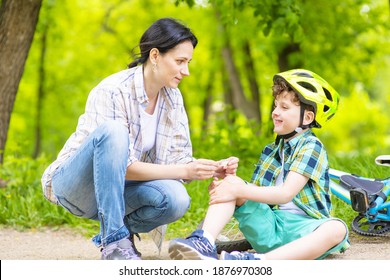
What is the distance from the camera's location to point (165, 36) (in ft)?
11.6

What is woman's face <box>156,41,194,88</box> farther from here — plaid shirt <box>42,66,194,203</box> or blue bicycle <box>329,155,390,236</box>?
blue bicycle <box>329,155,390,236</box>

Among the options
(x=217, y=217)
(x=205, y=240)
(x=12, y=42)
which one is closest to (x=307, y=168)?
(x=217, y=217)

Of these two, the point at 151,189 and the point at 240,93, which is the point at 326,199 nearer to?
the point at 151,189

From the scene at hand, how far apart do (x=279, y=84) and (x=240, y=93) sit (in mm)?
7087

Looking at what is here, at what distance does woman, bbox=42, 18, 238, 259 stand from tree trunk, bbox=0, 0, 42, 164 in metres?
2.39

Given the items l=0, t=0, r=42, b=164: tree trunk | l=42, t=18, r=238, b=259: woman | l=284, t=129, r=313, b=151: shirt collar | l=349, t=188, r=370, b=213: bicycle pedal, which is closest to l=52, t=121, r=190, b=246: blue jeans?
l=42, t=18, r=238, b=259: woman

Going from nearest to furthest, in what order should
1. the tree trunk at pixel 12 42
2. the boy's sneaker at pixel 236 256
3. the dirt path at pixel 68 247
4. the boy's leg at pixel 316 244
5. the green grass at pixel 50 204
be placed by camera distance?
1. the boy's sneaker at pixel 236 256
2. the boy's leg at pixel 316 244
3. the dirt path at pixel 68 247
4. the green grass at pixel 50 204
5. the tree trunk at pixel 12 42

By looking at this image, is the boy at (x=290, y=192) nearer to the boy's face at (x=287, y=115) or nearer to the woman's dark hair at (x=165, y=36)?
the boy's face at (x=287, y=115)

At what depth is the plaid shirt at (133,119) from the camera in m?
3.53

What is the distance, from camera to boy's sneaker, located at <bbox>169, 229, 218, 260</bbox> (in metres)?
3.03

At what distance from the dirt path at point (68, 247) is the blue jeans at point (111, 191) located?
0.51 meters

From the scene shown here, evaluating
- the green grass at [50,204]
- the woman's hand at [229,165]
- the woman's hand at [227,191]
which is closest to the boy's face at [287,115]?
the woman's hand at [229,165]

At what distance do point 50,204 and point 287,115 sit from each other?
2.75 meters
